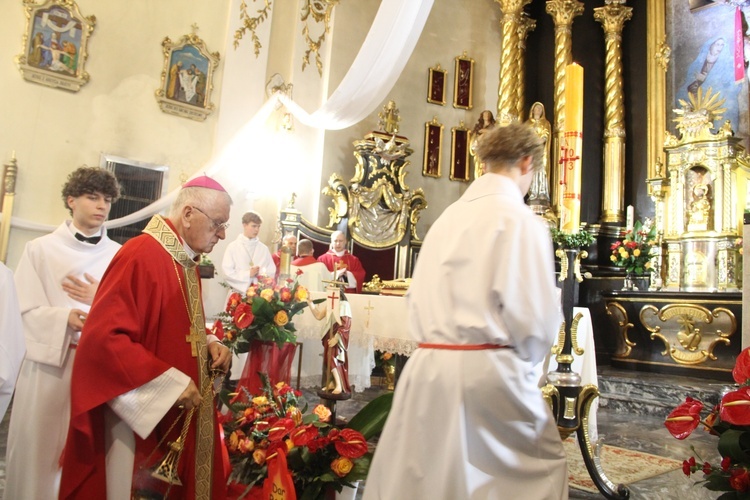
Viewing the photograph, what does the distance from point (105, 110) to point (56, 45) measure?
102 cm

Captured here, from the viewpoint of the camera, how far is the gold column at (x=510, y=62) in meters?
10.6

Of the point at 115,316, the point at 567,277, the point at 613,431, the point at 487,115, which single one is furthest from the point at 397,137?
the point at 115,316

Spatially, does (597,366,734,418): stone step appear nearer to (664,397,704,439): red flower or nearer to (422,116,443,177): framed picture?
(422,116,443,177): framed picture

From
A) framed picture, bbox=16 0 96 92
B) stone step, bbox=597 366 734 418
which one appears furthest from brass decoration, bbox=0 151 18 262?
stone step, bbox=597 366 734 418

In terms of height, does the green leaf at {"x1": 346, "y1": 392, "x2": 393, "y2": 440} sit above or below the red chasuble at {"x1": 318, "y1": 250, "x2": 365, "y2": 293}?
below

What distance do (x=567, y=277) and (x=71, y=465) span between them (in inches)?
96.0

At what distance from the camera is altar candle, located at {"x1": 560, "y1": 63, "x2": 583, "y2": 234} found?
3016 millimetres

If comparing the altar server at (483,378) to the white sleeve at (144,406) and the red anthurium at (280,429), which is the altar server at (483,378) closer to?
the red anthurium at (280,429)

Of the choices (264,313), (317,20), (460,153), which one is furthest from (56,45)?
(460,153)

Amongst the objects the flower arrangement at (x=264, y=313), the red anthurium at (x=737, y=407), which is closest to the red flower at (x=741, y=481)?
the red anthurium at (x=737, y=407)

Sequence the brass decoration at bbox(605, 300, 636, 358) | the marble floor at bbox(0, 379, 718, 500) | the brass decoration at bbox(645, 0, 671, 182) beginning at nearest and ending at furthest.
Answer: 1. the marble floor at bbox(0, 379, 718, 500)
2. the brass decoration at bbox(605, 300, 636, 358)
3. the brass decoration at bbox(645, 0, 671, 182)

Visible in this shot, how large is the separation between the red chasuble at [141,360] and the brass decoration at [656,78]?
907cm

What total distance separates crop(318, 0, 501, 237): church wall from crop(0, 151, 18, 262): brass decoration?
427cm

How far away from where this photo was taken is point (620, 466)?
4.21 m
